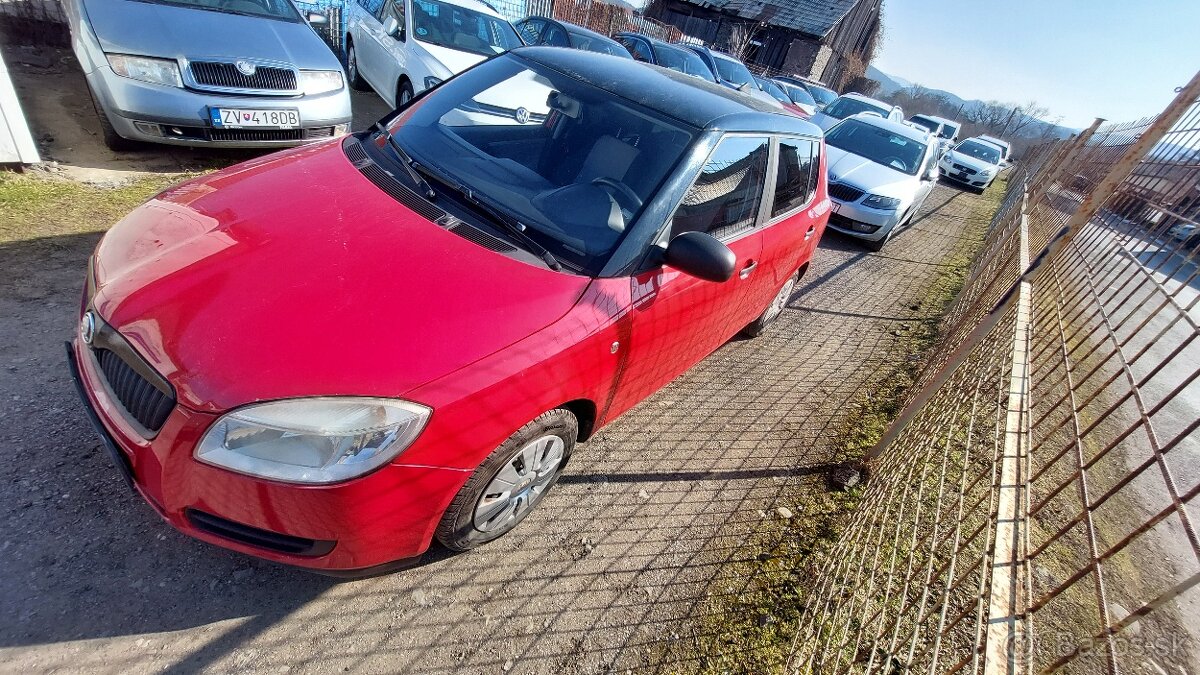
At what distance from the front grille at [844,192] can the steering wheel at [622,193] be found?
18.9 feet

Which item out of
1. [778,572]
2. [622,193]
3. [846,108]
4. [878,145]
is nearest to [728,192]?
[622,193]

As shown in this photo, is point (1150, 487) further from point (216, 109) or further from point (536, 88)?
point (216, 109)

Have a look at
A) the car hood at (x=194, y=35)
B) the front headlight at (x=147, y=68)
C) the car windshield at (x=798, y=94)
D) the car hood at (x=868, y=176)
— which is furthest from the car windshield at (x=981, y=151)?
the front headlight at (x=147, y=68)

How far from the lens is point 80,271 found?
303 cm

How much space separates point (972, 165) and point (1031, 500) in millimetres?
16944

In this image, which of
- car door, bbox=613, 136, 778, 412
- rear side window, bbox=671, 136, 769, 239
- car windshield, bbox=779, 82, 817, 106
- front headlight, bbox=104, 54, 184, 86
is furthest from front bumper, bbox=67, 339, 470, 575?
car windshield, bbox=779, 82, 817, 106

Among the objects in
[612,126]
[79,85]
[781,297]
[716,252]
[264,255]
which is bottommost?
[79,85]

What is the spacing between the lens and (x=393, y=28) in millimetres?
6367

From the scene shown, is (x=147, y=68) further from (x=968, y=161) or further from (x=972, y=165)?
(x=968, y=161)

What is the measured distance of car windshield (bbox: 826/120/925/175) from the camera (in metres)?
7.78

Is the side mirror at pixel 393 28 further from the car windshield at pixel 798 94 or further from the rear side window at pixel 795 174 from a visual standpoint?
the car windshield at pixel 798 94

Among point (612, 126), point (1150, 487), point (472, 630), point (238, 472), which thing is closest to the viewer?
point (238, 472)

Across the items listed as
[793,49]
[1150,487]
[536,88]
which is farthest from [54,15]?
[793,49]

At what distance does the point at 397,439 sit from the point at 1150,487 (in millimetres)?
5403
